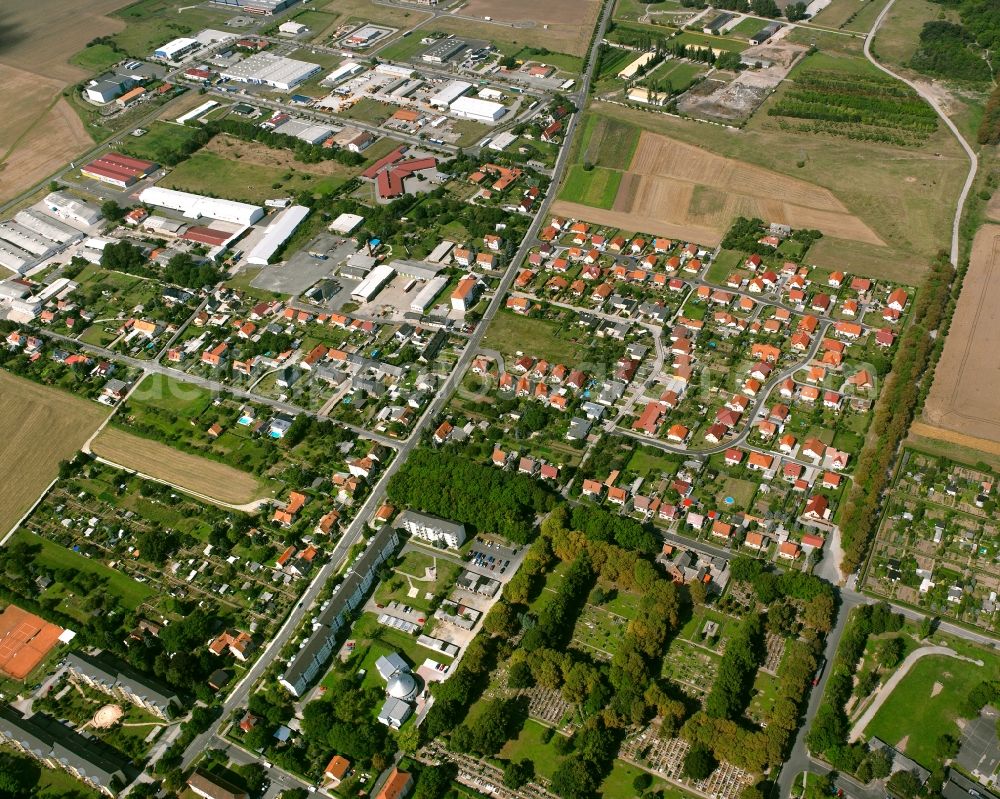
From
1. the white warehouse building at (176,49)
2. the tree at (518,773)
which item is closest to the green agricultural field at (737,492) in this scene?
the tree at (518,773)

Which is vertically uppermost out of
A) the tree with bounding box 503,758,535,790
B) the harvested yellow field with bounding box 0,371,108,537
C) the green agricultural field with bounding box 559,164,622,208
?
the green agricultural field with bounding box 559,164,622,208

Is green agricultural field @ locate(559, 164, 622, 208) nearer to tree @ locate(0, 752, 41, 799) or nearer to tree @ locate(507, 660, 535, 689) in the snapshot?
tree @ locate(507, 660, 535, 689)

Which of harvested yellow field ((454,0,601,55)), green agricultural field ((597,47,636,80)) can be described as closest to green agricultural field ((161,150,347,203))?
green agricultural field ((597,47,636,80))

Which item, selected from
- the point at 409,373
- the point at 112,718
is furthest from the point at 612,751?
the point at 409,373

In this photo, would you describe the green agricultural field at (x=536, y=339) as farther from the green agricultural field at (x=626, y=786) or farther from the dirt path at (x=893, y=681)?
the green agricultural field at (x=626, y=786)

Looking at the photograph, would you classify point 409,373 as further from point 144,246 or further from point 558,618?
point 144,246

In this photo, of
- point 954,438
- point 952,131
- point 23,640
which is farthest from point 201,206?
point 952,131

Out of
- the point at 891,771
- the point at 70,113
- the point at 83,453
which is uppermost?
the point at 70,113
